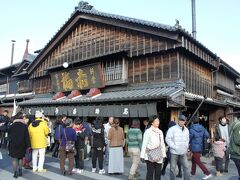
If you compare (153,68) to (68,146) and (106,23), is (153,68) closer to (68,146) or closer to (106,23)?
(106,23)

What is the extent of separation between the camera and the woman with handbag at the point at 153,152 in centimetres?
682

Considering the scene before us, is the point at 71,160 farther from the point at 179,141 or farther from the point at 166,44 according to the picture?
the point at 166,44

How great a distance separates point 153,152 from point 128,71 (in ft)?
29.4

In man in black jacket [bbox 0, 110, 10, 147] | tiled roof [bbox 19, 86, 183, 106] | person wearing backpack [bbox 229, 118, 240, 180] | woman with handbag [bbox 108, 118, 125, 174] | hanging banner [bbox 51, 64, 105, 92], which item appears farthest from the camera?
hanging banner [bbox 51, 64, 105, 92]

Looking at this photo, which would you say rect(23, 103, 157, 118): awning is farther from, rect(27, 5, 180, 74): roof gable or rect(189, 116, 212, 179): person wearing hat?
Answer: rect(27, 5, 180, 74): roof gable

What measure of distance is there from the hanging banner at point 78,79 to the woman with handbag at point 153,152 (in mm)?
9282

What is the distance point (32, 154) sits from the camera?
375 inches

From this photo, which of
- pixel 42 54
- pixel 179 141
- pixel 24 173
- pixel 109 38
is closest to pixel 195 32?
pixel 109 38

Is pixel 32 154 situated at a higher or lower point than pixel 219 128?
lower

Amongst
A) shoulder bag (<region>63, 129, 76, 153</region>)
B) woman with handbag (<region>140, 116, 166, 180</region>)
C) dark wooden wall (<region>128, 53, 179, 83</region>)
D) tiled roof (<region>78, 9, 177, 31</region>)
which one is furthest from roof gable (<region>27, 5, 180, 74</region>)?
shoulder bag (<region>63, 129, 76, 153</region>)

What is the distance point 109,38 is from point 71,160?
950cm

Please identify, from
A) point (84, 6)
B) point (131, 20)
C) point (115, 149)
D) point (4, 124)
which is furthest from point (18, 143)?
point (84, 6)

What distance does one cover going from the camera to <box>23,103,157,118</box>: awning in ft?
40.7

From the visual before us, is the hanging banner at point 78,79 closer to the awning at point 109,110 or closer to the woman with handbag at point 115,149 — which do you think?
the awning at point 109,110
